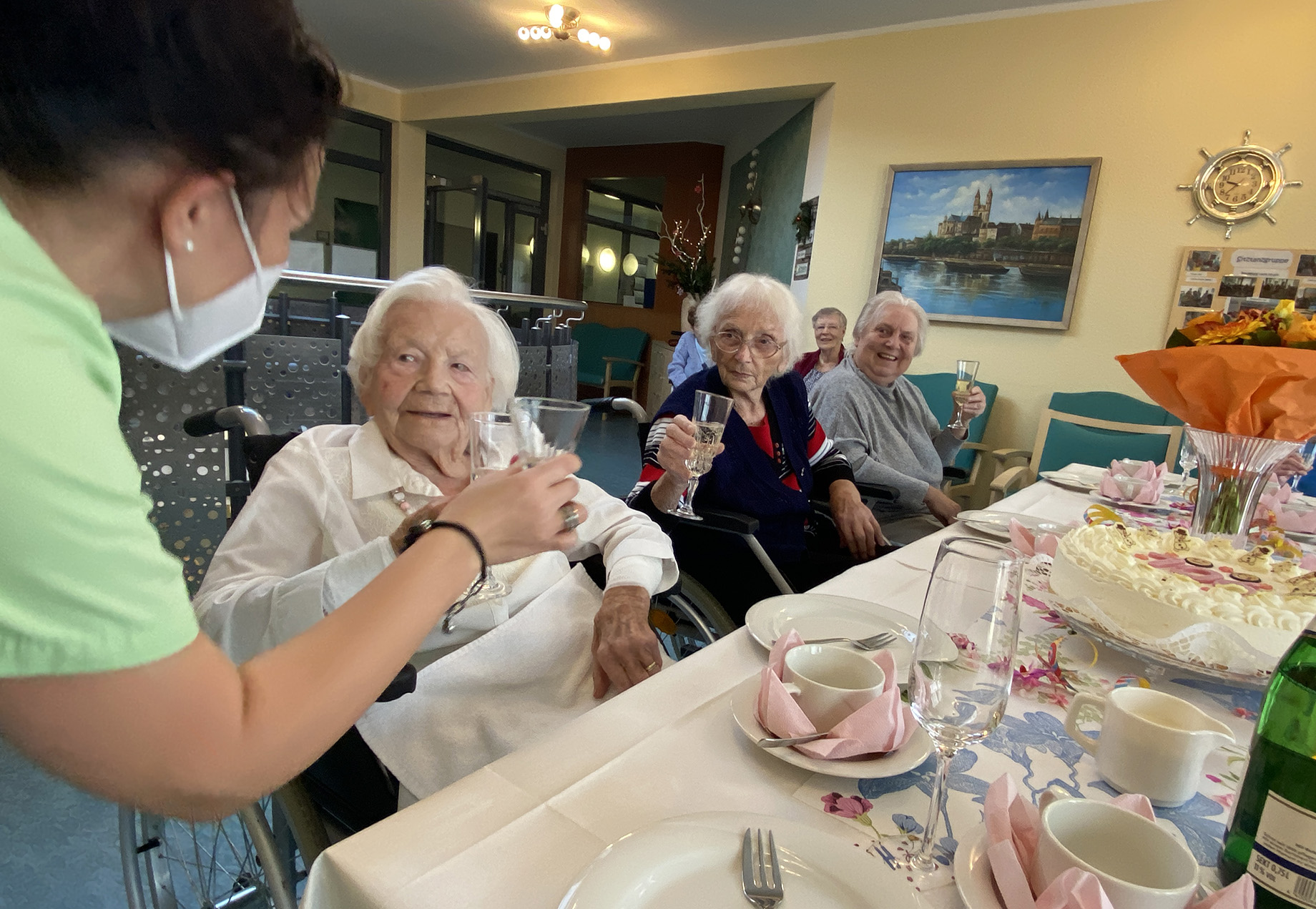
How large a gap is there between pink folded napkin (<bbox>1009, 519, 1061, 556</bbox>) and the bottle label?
2.43 feet

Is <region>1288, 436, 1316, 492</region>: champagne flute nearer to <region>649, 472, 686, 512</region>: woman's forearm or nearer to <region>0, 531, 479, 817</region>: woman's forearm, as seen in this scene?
<region>649, 472, 686, 512</region>: woman's forearm

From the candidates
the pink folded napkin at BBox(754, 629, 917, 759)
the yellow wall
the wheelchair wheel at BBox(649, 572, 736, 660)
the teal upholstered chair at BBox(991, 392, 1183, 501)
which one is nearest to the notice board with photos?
the yellow wall

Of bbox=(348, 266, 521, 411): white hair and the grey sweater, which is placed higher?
bbox=(348, 266, 521, 411): white hair

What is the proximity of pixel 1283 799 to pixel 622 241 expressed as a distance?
10629mm

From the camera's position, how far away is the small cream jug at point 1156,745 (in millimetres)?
664

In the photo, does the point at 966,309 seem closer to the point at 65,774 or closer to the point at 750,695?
the point at 750,695

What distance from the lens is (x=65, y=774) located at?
0.45m

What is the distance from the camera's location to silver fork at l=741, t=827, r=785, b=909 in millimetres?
516

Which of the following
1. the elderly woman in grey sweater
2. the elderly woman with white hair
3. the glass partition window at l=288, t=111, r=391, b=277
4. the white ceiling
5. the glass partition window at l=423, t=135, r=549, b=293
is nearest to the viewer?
the elderly woman with white hair

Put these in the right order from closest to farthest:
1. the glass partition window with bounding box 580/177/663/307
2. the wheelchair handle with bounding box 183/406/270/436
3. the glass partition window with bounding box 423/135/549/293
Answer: the wheelchair handle with bounding box 183/406/270/436, the glass partition window with bounding box 423/135/549/293, the glass partition window with bounding box 580/177/663/307

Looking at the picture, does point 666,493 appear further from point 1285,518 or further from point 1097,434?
point 1097,434

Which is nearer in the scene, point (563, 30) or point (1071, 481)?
point (1071, 481)

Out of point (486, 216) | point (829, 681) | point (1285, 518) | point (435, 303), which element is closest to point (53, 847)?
point (435, 303)

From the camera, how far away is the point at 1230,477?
1.35 metres
